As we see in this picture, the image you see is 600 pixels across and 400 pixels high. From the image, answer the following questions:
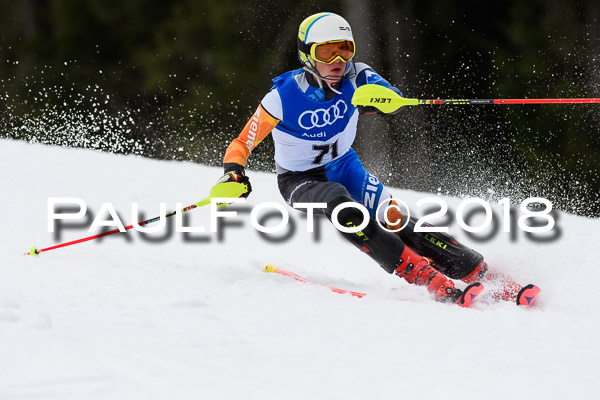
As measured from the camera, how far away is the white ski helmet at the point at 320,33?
359 cm

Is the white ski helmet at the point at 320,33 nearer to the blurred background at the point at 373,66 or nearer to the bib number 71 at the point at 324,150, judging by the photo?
the bib number 71 at the point at 324,150

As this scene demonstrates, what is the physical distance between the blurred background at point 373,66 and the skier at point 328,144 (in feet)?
11.9

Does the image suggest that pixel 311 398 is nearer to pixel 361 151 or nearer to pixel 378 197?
pixel 378 197

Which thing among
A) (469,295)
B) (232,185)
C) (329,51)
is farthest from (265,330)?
(329,51)

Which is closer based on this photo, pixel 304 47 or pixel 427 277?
pixel 427 277

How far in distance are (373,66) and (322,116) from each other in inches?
424

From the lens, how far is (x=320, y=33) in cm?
360

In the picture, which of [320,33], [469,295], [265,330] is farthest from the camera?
[320,33]

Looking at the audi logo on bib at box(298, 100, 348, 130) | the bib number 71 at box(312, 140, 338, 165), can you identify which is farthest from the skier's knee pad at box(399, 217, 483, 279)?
the audi logo on bib at box(298, 100, 348, 130)

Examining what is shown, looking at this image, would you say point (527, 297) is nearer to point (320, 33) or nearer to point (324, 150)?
point (324, 150)

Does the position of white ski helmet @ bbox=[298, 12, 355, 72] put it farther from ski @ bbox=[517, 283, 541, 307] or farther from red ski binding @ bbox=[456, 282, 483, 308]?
ski @ bbox=[517, 283, 541, 307]

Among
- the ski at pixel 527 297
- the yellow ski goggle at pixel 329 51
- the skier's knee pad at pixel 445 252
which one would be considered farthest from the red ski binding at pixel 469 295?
the yellow ski goggle at pixel 329 51

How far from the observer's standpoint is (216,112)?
16.5 m

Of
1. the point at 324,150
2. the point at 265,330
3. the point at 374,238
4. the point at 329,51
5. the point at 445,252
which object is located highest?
the point at 329,51
